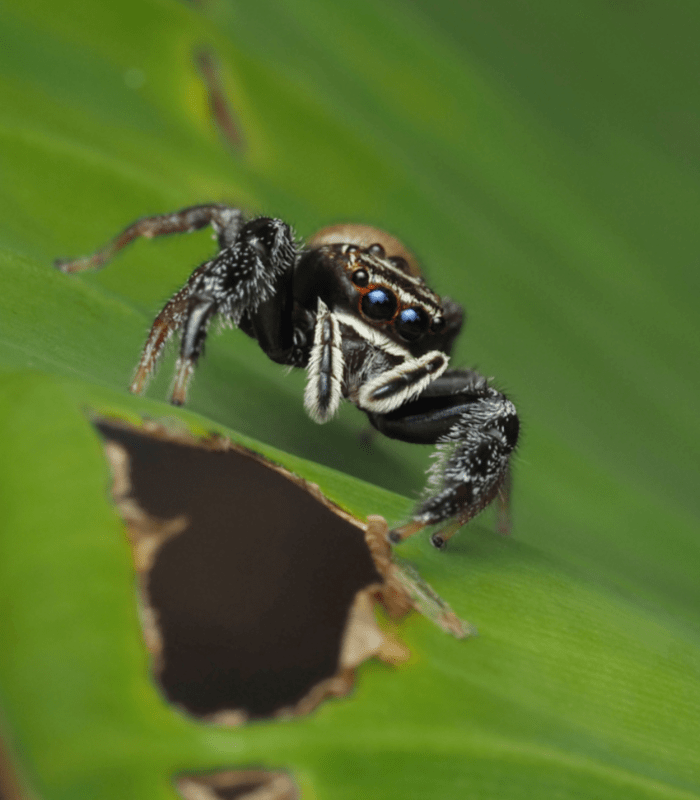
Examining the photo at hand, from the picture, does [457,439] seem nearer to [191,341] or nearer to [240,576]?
[191,341]

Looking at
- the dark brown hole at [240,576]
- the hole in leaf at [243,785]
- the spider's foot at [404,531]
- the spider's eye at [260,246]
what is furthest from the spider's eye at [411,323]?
the hole in leaf at [243,785]

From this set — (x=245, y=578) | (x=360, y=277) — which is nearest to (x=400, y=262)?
(x=360, y=277)

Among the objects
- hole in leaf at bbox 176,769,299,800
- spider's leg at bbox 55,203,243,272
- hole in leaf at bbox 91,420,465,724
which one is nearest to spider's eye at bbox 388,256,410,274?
spider's leg at bbox 55,203,243,272

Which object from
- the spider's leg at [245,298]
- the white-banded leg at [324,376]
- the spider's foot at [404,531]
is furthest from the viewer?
the white-banded leg at [324,376]

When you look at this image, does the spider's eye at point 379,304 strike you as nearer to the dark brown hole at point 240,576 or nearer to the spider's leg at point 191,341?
the spider's leg at point 191,341

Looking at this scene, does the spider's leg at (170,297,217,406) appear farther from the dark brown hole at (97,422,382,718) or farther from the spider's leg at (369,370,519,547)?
the spider's leg at (369,370,519,547)

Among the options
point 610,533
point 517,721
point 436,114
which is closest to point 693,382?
point 610,533

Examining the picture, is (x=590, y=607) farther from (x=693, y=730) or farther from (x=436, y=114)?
(x=436, y=114)
